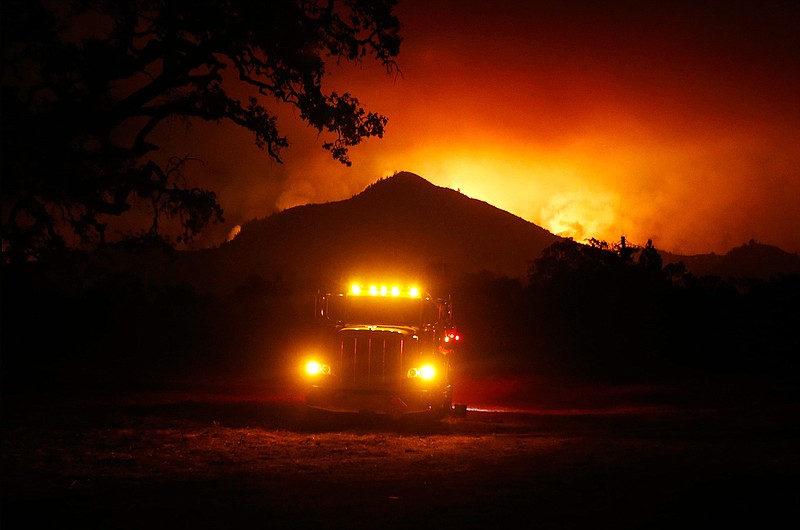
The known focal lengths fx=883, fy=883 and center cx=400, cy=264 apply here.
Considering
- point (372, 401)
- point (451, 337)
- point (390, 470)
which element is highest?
point (451, 337)

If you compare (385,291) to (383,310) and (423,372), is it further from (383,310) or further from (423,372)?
(423,372)

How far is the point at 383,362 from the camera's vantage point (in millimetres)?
17438

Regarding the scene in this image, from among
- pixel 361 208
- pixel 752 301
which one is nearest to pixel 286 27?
pixel 752 301

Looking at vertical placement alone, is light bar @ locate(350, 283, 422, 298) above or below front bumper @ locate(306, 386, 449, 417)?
above

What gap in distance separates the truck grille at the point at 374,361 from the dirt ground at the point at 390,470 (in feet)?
3.14

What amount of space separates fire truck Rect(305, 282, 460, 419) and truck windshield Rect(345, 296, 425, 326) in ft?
0.07

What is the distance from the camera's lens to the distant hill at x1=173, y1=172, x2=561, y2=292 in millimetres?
159375

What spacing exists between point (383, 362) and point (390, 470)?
5.82m

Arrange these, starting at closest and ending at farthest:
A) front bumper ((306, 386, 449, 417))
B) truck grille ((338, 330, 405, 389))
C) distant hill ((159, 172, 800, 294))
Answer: front bumper ((306, 386, 449, 417)) → truck grille ((338, 330, 405, 389)) → distant hill ((159, 172, 800, 294))

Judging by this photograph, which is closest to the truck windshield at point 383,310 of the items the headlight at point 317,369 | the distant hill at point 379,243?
the headlight at point 317,369

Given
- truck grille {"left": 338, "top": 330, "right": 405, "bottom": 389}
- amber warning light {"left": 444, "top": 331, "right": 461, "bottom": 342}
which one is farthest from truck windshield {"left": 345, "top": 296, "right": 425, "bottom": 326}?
truck grille {"left": 338, "top": 330, "right": 405, "bottom": 389}

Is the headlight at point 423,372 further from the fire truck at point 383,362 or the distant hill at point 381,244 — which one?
the distant hill at point 381,244

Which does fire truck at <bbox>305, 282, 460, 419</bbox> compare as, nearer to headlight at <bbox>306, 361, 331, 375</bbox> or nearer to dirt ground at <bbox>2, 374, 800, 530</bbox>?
headlight at <bbox>306, 361, 331, 375</bbox>

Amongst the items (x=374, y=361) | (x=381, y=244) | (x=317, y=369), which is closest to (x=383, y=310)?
(x=374, y=361)
